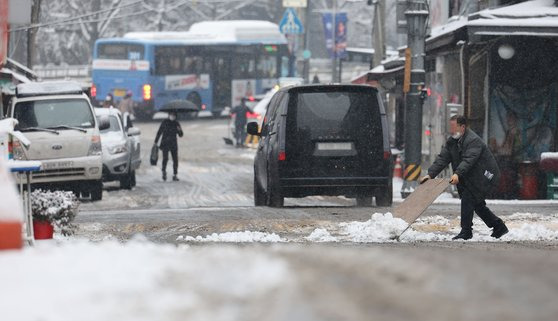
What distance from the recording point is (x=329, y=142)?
747 inches

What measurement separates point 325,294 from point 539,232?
30.6 feet

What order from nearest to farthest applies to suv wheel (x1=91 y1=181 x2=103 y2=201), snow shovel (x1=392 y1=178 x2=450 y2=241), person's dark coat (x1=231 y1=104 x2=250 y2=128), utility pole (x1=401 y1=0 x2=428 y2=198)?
snow shovel (x1=392 y1=178 x2=450 y2=241) → utility pole (x1=401 y1=0 x2=428 y2=198) → suv wheel (x1=91 y1=181 x2=103 y2=201) → person's dark coat (x1=231 y1=104 x2=250 y2=128)

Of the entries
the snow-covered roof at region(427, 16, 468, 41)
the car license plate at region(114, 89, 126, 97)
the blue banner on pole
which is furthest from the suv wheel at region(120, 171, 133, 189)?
the blue banner on pole

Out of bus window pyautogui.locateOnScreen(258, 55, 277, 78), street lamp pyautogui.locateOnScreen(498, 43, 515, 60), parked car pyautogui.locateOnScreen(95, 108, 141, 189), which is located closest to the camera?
street lamp pyautogui.locateOnScreen(498, 43, 515, 60)

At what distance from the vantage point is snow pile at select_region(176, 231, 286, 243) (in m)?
14.0

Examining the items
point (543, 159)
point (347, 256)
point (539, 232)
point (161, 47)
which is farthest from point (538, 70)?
point (161, 47)

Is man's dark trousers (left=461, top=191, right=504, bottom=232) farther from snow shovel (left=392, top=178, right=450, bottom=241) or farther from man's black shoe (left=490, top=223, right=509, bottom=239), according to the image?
snow shovel (left=392, top=178, right=450, bottom=241)

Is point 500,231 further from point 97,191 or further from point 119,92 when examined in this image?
point 119,92

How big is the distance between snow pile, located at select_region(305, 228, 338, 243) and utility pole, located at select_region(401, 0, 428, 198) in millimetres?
9939

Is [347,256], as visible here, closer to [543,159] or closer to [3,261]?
[3,261]

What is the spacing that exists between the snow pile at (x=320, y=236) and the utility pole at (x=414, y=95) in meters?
9.94

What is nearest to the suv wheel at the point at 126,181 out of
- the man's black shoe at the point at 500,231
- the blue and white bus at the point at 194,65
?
the man's black shoe at the point at 500,231

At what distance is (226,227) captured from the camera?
15938 millimetres

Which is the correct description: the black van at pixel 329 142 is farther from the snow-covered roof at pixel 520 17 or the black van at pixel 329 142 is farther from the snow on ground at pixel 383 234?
the snow-covered roof at pixel 520 17
